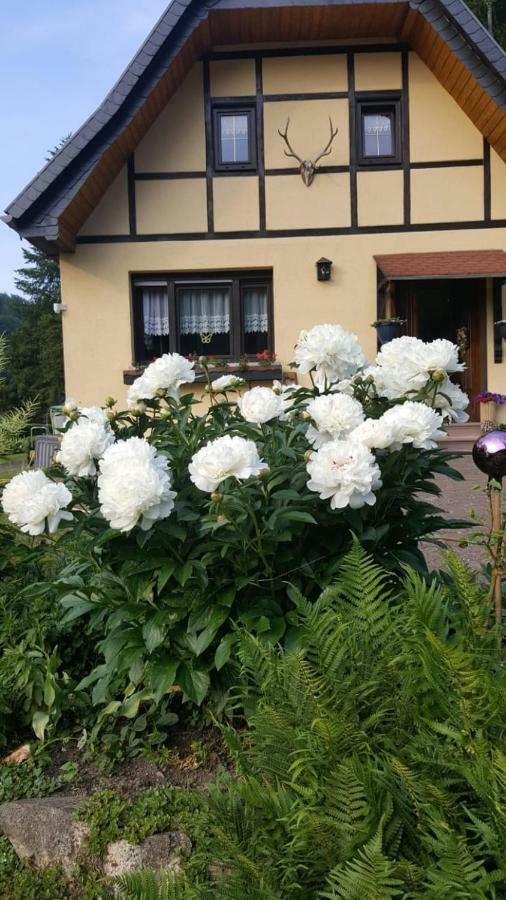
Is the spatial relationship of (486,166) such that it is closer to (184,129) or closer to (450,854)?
(184,129)

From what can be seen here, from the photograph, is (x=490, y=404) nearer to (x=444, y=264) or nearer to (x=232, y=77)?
(x=444, y=264)

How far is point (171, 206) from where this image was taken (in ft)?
30.8

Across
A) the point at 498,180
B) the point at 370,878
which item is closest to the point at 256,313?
the point at 498,180

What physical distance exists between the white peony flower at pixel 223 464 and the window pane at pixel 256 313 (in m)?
8.42

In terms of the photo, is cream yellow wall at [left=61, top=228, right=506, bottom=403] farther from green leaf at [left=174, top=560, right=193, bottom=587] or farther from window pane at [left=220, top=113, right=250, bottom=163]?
green leaf at [left=174, top=560, right=193, bottom=587]

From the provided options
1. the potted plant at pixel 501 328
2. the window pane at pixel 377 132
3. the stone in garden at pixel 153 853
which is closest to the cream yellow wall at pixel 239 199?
the window pane at pixel 377 132

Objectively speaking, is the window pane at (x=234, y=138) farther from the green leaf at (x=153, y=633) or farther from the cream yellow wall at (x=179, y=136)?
the green leaf at (x=153, y=633)

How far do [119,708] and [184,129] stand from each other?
9.00 meters

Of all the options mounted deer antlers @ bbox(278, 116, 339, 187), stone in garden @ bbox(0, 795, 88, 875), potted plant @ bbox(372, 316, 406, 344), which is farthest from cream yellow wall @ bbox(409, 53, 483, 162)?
stone in garden @ bbox(0, 795, 88, 875)

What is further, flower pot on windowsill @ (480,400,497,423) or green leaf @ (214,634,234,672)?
flower pot on windowsill @ (480,400,497,423)

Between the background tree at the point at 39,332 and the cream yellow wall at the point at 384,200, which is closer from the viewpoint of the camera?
the cream yellow wall at the point at 384,200

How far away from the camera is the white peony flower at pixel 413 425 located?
5.35 ft

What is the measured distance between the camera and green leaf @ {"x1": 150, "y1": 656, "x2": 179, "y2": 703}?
66.6 inches

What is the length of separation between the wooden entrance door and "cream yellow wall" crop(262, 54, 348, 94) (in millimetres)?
2900
